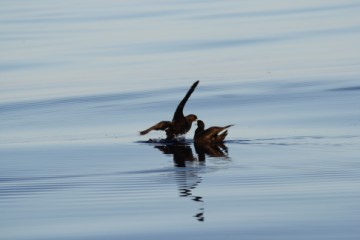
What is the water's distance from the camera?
11.3 metres

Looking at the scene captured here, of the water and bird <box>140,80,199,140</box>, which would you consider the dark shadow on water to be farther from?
bird <box>140,80,199,140</box>

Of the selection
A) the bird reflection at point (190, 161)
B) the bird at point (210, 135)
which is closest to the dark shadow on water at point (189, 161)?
the bird reflection at point (190, 161)

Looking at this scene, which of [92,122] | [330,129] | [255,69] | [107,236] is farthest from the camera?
[255,69]

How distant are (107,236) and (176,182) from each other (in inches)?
107

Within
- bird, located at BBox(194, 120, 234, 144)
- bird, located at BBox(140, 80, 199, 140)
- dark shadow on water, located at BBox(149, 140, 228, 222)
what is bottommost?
dark shadow on water, located at BBox(149, 140, 228, 222)

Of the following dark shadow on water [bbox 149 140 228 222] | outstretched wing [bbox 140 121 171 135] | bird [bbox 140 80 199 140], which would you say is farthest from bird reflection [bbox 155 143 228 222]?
outstretched wing [bbox 140 121 171 135]

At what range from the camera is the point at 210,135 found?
16.5 m

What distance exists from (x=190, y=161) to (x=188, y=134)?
292 cm

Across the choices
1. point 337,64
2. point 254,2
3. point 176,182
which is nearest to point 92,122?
point 176,182

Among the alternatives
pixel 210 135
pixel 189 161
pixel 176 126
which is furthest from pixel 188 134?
pixel 189 161

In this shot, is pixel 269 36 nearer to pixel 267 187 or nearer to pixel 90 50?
pixel 90 50

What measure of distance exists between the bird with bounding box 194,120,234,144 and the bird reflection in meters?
0.09

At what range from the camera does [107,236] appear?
1065 cm

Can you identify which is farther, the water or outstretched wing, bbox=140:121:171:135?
outstretched wing, bbox=140:121:171:135
